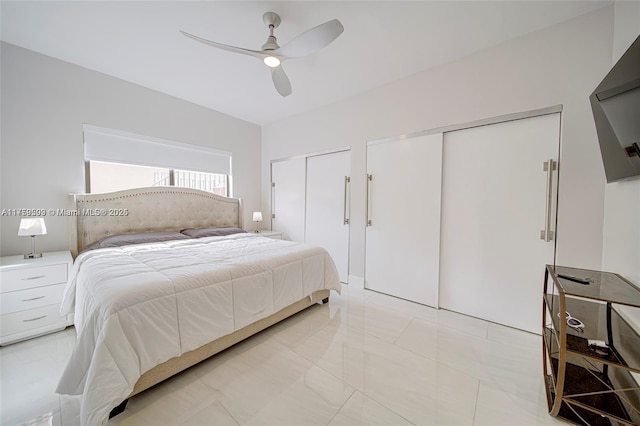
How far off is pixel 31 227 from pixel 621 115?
4485 millimetres

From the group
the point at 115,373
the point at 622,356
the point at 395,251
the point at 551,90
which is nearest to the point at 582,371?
the point at 622,356

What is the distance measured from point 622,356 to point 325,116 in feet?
11.8

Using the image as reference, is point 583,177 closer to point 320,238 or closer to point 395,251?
point 395,251

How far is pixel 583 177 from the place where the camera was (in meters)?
1.87

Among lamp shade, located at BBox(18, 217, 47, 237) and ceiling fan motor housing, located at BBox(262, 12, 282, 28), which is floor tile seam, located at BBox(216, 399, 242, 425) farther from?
ceiling fan motor housing, located at BBox(262, 12, 282, 28)

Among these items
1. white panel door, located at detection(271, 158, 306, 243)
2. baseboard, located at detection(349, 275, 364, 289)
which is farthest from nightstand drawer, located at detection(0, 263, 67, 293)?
baseboard, located at detection(349, 275, 364, 289)

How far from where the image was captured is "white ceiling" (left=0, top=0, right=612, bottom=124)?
182 cm

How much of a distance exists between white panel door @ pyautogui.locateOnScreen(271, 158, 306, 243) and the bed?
1.26 metres

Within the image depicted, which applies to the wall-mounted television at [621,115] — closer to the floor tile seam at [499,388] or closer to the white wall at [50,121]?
the floor tile seam at [499,388]

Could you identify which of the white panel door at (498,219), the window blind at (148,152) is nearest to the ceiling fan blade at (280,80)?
the white panel door at (498,219)

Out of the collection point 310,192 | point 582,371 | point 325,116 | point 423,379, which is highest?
point 325,116

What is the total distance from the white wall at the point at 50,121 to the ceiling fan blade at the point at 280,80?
2.06 meters

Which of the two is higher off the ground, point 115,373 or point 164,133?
point 164,133

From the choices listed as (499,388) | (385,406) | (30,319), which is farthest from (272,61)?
(30,319)
